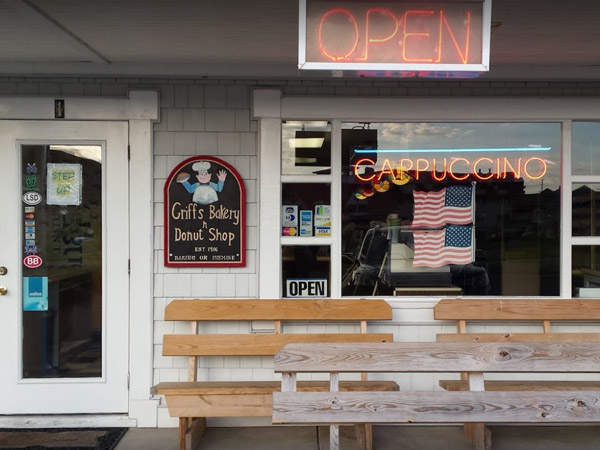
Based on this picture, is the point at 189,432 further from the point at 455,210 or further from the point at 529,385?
the point at 455,210

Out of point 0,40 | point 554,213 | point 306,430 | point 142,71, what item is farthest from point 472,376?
point 0,40

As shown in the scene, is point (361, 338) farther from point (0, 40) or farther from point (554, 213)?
point (0, 40)

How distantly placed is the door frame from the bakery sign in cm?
20

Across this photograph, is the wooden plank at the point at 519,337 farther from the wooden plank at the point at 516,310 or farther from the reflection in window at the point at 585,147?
the reflection in window at the point at 585,147

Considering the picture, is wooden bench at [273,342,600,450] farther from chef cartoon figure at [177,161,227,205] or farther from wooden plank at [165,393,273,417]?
chef cartoon figure at [177,161,227,205]

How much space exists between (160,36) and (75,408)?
10.2ft

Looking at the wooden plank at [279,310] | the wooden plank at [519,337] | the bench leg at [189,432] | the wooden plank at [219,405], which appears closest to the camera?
the wooden plank at [219,405]

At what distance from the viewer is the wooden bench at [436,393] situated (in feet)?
11.0

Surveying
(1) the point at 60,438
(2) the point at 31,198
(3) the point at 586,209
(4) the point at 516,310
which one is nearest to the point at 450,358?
(4) the point at 516,310

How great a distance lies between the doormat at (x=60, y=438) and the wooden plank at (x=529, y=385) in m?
2.65

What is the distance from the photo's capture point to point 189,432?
471cm

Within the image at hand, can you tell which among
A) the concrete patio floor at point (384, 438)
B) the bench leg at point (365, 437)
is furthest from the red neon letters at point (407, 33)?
the concrete patio floor at point (384, 438)

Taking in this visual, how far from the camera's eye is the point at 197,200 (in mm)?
5273

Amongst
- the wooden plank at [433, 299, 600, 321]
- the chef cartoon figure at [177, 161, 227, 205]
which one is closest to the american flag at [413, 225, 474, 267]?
the wooden plank at [433, 299, 600, 321]
